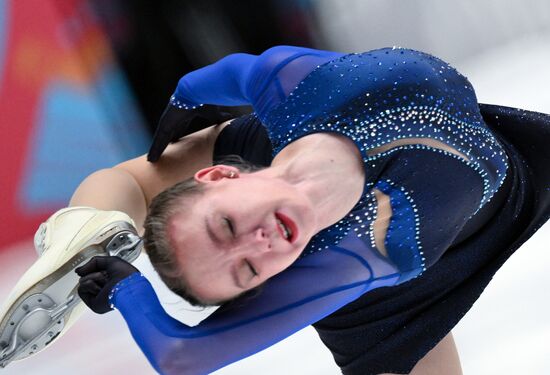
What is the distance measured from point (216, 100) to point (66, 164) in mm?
643

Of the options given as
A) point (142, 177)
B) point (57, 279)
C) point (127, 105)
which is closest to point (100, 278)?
point (57, 279)

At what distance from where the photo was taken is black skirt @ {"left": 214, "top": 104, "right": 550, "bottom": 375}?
4.59 ft

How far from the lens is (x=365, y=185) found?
3.80 ft

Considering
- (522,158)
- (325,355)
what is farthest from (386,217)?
(325,355)

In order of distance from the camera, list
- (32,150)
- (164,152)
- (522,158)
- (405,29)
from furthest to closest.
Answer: (405,29)
(32,150)
(164,152)
(522,158)

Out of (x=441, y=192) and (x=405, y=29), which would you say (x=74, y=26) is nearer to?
(x=405, y=29)

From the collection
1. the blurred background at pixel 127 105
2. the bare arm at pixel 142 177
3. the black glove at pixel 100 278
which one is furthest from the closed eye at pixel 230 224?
the blurred background at pixel 127 105

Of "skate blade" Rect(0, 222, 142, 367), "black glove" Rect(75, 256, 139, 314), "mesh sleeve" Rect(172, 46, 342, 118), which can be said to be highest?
"mesh sleeve" Rect(172, 46, 342, 118)

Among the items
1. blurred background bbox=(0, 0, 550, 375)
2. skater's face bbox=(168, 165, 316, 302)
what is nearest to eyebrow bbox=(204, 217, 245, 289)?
skater's face bbox=(168, 165, 316, 302)

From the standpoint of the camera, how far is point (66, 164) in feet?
6.40

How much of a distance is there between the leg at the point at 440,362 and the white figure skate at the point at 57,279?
53 cm

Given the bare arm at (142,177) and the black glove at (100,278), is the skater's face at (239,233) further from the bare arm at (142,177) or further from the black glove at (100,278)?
the bare arm at (142,177)

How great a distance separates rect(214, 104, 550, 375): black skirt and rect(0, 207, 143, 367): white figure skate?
1.03 feet

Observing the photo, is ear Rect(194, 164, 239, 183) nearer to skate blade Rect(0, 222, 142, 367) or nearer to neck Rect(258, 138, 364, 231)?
neck Rect(258, 138, 364, 231)
